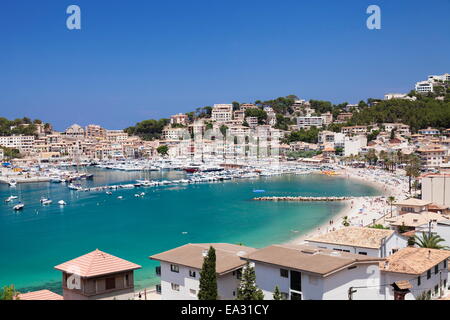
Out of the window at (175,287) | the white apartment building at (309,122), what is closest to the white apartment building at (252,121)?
the white apartment building at (309,122)

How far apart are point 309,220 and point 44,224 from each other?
11991mm

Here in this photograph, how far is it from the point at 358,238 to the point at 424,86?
69.3 meters

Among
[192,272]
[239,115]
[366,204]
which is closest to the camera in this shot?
[192,272]

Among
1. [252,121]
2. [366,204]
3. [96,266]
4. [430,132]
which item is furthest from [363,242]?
[252,121]

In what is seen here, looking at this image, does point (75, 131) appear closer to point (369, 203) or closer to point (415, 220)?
point (369, 203)

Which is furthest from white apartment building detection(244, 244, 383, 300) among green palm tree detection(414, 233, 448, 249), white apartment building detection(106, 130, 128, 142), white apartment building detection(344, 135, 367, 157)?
white apartment building detection(106, 130, 128, 142)

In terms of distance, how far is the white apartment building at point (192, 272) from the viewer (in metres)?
7.07

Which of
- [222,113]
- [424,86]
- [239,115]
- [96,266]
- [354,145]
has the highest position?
[424,86]

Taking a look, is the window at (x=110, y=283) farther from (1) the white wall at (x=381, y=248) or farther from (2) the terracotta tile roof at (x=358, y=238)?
(2) the terracotta tile roof at (x=358, y=238)

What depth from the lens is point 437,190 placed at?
1781 cm

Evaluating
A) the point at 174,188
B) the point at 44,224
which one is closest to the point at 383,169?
the point at 174,188

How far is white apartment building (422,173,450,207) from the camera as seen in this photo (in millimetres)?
17641
